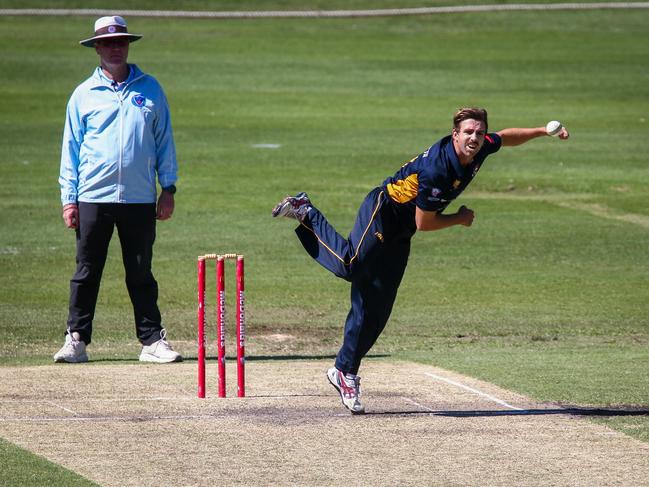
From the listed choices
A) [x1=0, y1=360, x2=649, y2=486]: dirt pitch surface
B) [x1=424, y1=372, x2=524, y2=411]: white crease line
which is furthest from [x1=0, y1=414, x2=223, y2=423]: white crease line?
[x1=424, y1=372, x2=524, y2=411]: white crease line

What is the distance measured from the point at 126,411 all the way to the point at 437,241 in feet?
28.8

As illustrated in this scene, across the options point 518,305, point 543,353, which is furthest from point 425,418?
point 518,305

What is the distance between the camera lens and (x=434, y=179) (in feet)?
25.8

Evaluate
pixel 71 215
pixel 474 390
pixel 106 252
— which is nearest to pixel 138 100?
pixel 71 215

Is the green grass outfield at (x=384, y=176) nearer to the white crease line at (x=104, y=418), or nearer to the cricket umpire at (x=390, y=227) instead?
the cricket umpire at (x=390, y=227)

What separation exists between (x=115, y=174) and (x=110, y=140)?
0.84 feet

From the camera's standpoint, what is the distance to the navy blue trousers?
325 inches

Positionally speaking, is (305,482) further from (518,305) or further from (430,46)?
(430,46)

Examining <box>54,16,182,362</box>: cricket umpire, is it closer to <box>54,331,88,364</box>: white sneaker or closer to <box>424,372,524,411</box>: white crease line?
<box>54,331,88,364</box>: white sneaker

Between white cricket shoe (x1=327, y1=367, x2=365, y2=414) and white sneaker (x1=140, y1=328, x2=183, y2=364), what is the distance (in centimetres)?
208

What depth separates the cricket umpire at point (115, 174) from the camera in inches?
385

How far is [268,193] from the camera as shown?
19.5 m

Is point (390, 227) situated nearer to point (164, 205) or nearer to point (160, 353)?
point (164, 205)

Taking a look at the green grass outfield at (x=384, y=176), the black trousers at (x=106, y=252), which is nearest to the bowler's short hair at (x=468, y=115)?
the green grass outfield at (x=384, y=176)
